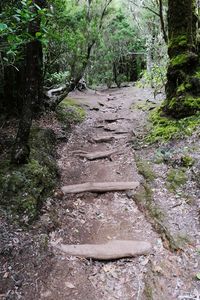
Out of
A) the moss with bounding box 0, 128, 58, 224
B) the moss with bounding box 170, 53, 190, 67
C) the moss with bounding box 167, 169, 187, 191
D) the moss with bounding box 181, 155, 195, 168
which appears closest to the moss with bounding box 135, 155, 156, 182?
the moss with bounding box 167, 169, 187, 191

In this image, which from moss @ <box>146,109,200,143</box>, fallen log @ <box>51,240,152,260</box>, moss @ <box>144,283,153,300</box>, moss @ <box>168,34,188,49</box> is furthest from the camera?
moss @ <box>168,34,188,49</box>

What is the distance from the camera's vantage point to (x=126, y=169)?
23.3ft

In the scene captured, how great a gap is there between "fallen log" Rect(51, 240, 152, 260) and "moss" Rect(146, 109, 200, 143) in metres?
3.66

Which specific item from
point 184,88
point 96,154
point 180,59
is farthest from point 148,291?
point 180,59

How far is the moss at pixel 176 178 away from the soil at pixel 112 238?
9 cm

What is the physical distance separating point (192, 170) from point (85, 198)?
237cm

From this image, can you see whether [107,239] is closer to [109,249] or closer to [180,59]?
[109,249]

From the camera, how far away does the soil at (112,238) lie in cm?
386

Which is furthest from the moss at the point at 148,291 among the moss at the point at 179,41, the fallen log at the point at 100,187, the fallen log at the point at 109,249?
the moss at the point at 179,41

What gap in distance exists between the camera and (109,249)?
4.50 meters

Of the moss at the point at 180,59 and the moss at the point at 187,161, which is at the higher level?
the moss at the point at 180,59

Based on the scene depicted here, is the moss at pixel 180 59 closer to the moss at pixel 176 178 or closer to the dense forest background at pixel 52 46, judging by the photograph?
the dense forest background at pixel 52 46

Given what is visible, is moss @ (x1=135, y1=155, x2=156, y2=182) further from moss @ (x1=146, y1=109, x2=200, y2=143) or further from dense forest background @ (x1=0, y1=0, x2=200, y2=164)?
dense forest background @ (x1=0, y1=0, x2=200, y2=164)

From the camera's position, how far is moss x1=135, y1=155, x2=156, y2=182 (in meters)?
6.29
